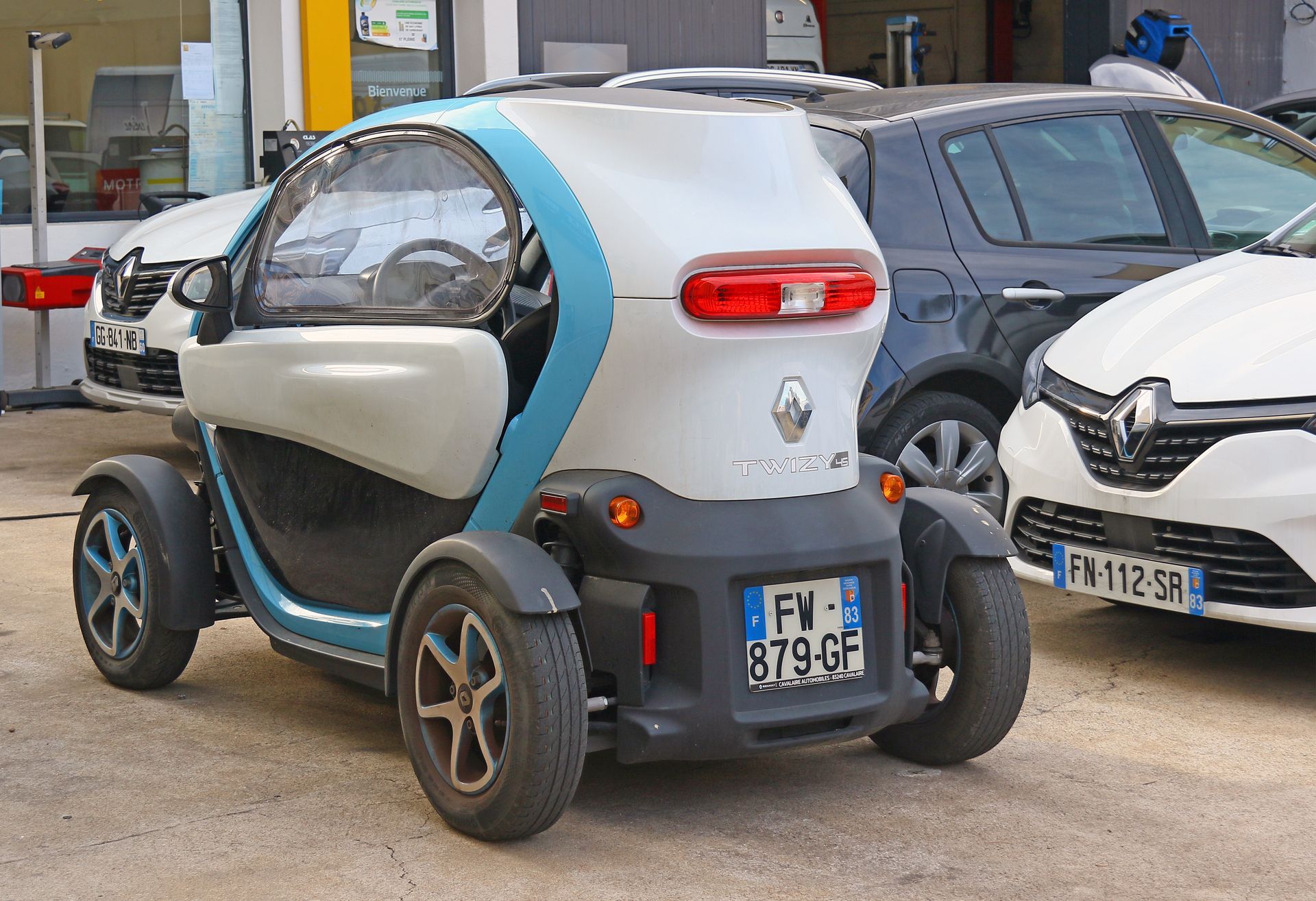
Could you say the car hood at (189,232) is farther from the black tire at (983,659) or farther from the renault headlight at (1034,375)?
the black tire at (983,659)

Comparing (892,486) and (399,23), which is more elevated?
(399,23)

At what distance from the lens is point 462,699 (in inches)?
133

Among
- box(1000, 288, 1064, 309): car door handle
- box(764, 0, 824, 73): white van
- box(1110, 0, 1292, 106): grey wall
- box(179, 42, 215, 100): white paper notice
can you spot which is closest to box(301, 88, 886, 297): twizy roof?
box(1000, 288, 1064, 309): car door handle

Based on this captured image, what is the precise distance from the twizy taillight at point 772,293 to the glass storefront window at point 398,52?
28.2 feet

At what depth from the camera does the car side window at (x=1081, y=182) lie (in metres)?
5.71

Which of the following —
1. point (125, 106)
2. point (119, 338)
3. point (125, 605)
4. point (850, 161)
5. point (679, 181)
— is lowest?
point (125, 605)

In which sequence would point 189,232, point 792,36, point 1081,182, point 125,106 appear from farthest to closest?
point 792,36 → point 125,106 → point 189,232 → point 1081,182

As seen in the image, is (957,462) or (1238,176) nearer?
(957,462)

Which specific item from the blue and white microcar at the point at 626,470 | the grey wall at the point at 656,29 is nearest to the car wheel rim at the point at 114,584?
the blue and white microcar at the point at 626,470

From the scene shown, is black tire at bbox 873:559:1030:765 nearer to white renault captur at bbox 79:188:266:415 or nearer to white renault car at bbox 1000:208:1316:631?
white renault car at bbox 1000:208:1316:631

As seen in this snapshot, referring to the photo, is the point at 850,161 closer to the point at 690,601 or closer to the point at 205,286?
the point at 205,286

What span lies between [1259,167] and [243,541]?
4.10 metres

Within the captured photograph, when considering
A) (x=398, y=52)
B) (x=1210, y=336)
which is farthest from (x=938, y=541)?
(x=398, y=52)

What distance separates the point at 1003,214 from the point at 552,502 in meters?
2.80
